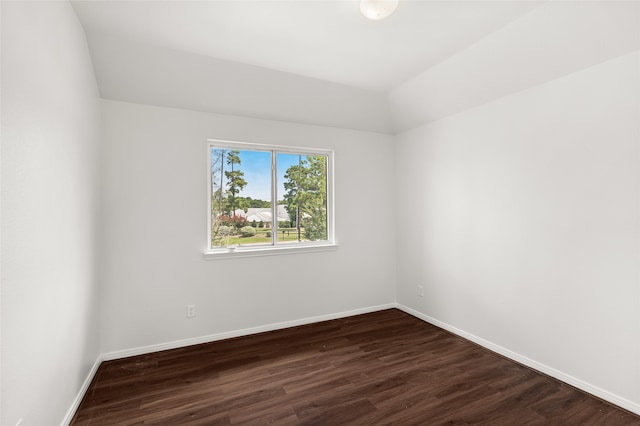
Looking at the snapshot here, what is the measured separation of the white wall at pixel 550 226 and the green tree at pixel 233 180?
2190 millimetres

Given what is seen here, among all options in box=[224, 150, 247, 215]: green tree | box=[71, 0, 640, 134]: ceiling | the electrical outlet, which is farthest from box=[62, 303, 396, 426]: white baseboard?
box=[71, 0, 640, 134]: ceiling

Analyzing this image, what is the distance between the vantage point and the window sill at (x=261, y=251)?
300 cm

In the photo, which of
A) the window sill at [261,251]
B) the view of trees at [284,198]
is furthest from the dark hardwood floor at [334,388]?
the view of trees at [284,198]

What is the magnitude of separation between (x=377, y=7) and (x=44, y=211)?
2.19 metres

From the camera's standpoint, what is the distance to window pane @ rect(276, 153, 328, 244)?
3.46 meters

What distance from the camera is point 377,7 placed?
5.99ft

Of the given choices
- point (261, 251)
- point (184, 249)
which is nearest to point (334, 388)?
point (261, 251)

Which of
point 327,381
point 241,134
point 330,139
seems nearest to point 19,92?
point 241,134

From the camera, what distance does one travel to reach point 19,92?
4.18 ft

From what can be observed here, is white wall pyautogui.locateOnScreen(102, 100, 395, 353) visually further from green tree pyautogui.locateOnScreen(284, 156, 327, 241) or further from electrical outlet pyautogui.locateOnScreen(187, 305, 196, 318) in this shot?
green tree pyautogui.locateOnScreen(284, 156, 327, 241)

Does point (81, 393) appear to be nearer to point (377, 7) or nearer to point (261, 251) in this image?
point (261, 251)

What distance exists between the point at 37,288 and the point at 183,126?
188cm

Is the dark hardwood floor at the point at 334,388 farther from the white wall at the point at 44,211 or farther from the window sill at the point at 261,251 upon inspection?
the window sill at the point at 261,251

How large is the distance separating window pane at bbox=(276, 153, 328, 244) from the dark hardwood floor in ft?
3.94
